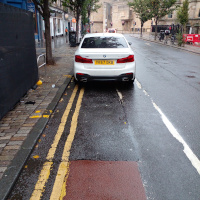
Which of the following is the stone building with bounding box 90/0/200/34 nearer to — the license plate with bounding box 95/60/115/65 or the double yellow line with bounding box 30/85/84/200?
the license plate with bounding box 95/60/115/65

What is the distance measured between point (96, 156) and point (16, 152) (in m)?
1.25

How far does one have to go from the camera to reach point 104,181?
9.59 ft

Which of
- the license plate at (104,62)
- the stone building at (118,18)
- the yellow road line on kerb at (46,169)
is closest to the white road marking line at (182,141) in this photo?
the license plate at (104,62)

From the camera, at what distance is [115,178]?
2979 mm

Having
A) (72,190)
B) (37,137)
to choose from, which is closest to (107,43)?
(37,137)

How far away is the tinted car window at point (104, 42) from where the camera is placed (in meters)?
7.24

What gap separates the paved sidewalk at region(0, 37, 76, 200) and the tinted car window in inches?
61.3

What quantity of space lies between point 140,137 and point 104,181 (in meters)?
1.43

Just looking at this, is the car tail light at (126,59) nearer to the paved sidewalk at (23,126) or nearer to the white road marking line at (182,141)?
the white road marking line at (182,141)

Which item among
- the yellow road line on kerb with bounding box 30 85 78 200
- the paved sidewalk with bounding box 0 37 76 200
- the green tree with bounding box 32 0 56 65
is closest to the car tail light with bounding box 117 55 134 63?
the paved sidewalk with bounding box 0 37 76 200

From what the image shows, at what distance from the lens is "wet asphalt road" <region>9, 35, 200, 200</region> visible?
2.88m

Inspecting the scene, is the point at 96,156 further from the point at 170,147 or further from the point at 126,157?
the point at 170,147

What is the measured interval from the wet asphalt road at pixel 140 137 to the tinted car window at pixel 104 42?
145 cm

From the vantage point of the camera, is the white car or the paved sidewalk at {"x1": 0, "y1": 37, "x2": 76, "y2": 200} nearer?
the paved sidewalk at {"x1": 0, "y1": 37, "x2": 76, "y2": 200}
